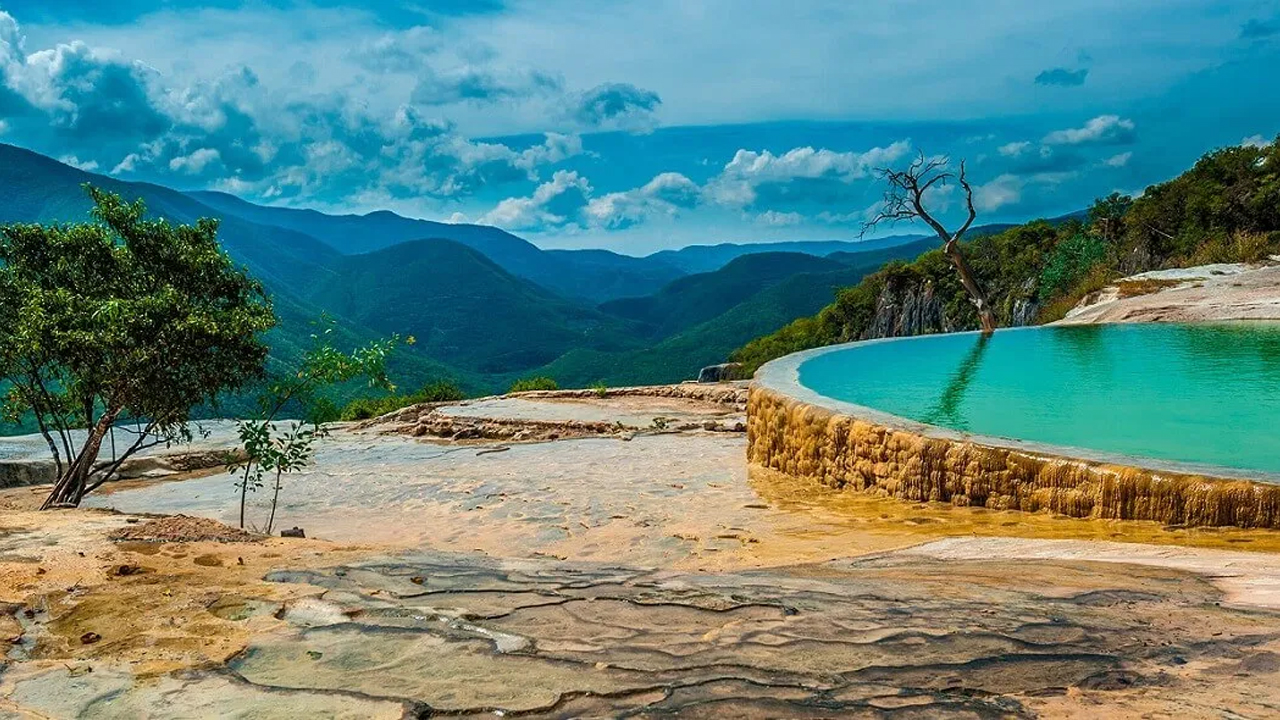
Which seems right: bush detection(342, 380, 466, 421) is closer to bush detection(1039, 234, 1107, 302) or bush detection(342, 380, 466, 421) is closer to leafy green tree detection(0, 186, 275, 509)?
leafy green tree detection(0, 186, 275, 509)

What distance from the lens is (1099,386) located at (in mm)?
10445

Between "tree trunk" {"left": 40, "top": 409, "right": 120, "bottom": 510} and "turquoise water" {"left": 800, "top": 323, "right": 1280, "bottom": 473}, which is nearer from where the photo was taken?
"turquoise water" {"left": 800, "top": 323, "right": 1280, "bottom": 473}

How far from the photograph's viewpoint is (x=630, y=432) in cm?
1415

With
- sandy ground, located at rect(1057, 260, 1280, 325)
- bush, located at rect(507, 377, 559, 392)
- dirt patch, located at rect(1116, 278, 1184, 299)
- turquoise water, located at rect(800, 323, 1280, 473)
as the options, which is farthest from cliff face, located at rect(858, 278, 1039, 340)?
turquoise water, located at rect(800, 323, 1280, 473)

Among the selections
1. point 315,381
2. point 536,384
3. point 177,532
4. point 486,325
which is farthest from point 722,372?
point 486,325

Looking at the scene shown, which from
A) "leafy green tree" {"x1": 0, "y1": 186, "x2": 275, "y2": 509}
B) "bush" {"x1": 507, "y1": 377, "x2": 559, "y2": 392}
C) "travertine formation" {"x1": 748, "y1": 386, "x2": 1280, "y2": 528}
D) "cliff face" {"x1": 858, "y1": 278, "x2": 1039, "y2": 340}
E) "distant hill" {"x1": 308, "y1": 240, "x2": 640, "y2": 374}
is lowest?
"travertine formation" {"x1": 748, "y1": 386, "x2": 1280, "y2": 528}

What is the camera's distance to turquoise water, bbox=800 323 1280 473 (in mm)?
7531

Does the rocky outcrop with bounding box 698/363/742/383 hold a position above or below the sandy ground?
below

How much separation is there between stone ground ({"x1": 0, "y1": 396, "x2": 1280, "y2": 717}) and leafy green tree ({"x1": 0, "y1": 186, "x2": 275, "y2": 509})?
277 cm

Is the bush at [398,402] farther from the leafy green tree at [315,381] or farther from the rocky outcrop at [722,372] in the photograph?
the leafy green tree at [315,381]

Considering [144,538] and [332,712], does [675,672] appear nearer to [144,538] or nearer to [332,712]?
[332,712]

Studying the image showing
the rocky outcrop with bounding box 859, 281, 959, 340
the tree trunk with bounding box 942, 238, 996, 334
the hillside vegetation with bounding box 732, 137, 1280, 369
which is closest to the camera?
the tree trunk with bounding box 942, 238, 996, 334

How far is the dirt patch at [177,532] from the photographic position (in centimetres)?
512

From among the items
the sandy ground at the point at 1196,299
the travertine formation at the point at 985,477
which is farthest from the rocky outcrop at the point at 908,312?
the travertine formation at the point at 985,477
